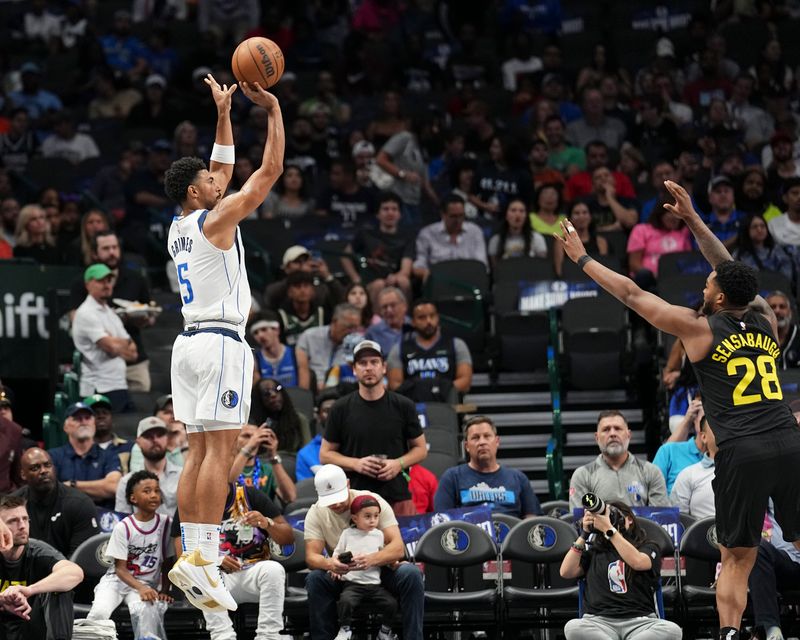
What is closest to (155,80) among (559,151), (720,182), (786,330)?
(559,151)

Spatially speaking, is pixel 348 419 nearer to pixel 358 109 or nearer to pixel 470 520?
pixel 470 520

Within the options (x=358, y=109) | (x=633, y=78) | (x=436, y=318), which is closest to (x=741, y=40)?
(x=633, y=78)

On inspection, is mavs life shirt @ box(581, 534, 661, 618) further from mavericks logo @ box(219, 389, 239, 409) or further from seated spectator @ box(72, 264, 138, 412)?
seated spectator @ box(72, 264, 138, 412)

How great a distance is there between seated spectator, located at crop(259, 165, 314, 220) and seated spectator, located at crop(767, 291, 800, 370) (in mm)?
6187

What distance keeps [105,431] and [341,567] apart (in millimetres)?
3171

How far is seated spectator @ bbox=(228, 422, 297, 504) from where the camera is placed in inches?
462

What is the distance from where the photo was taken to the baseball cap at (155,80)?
20453 mm

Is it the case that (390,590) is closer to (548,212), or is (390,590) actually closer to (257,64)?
(257,64)

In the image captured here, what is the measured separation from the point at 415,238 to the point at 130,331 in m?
3.73

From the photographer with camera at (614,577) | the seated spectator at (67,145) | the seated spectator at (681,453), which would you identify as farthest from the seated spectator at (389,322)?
the seated spectator at (67,145)

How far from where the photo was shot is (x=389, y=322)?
14578mm

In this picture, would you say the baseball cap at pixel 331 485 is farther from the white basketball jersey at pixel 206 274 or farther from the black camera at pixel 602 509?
the white basketball jersey at pixel 206 274

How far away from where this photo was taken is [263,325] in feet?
46.3

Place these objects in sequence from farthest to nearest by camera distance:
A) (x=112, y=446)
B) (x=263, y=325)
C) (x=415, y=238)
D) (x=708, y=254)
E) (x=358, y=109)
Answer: (x=358, y=109), (x=415, y=238), (x=263, y=325), (x=112, y=446), (x=708, y=254)
